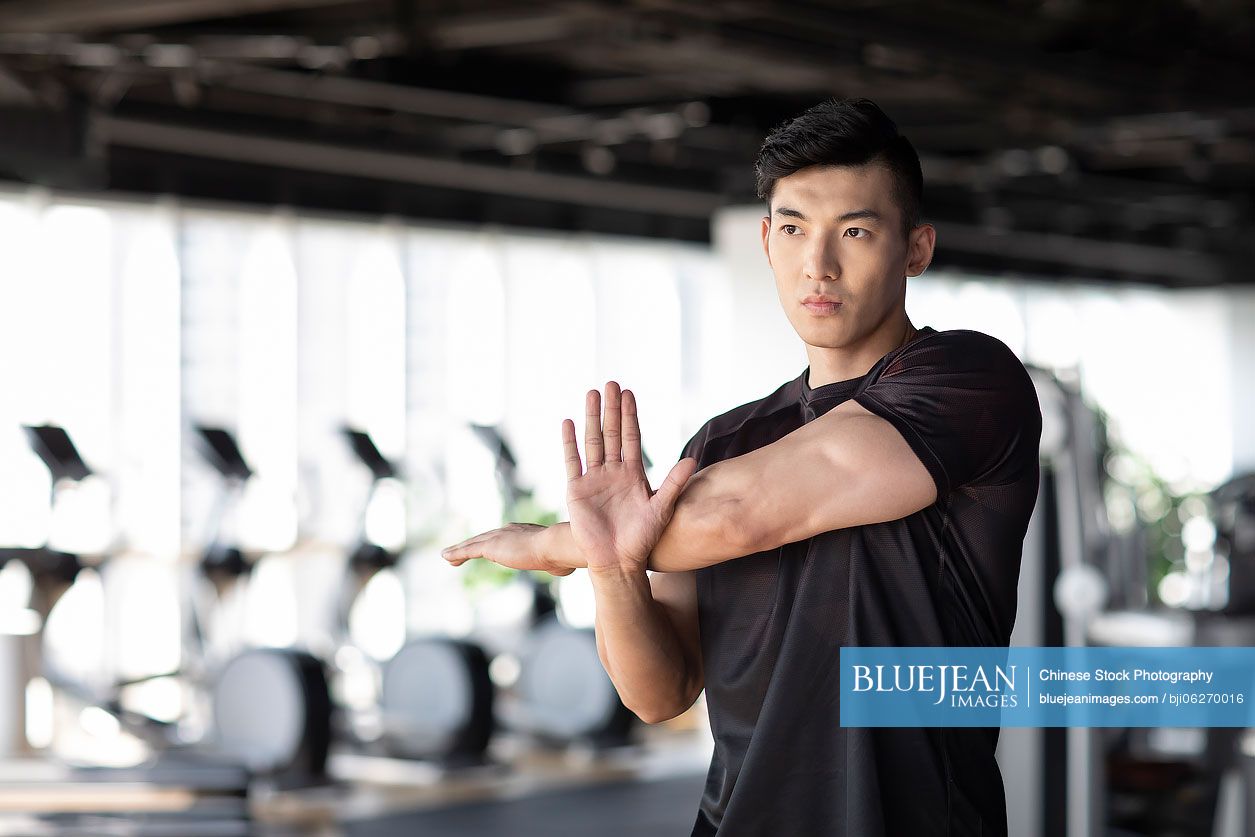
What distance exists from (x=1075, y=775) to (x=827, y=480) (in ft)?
8.73

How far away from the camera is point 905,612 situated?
4.87 ft

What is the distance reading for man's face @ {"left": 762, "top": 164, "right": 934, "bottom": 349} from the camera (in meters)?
1.52

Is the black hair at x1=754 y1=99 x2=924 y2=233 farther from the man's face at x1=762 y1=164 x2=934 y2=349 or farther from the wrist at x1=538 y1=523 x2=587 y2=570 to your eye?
the wrist at x1=538 y1=523 x2=587 y2=570

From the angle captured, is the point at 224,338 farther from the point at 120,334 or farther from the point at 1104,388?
the point at 1104,388

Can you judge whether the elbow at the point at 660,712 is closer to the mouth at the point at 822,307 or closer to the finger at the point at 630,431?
the finger at the point at 630,431

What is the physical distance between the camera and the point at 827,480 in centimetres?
144

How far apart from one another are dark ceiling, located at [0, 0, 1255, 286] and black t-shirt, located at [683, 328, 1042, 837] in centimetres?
444

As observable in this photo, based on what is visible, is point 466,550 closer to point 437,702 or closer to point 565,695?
point 437,702

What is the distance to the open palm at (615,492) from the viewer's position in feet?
4.88

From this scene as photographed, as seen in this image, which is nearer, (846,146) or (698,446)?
(846,146)

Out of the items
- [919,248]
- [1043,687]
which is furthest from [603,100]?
[919,248]

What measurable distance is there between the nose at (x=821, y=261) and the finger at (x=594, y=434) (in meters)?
0.25

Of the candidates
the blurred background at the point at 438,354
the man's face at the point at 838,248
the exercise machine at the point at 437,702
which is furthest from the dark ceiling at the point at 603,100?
the man's face at the point at 838,248

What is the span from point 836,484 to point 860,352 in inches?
8.5
